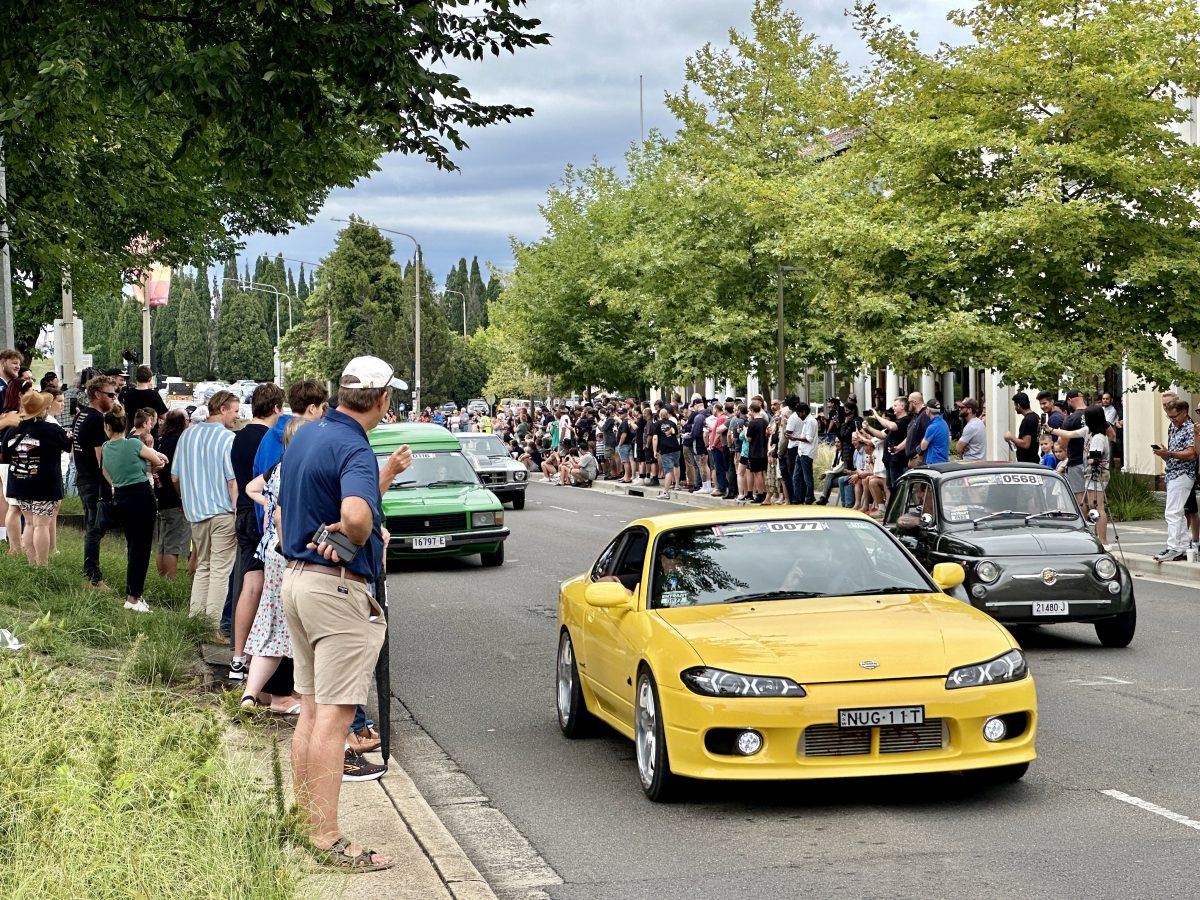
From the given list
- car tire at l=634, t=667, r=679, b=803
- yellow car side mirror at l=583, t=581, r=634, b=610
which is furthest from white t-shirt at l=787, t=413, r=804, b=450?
car tire at l=634, t=667, r=679, b=803

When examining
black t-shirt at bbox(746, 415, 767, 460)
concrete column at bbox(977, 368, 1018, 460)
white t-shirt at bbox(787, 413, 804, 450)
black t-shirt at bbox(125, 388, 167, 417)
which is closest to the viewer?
black t-shirt at bbox(125, 388, 167, 417)

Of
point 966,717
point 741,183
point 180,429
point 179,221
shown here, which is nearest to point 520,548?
point 179,221

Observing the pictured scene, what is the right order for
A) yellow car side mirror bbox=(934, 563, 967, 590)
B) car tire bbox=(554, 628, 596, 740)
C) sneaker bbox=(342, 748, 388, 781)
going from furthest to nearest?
1. car tire bbox=(554, 628, 596, 740)
2. yellow car side mirror bbox=(934, 563, 967, 590)
3. sneaker bbox=(342, 748, 388, 781)

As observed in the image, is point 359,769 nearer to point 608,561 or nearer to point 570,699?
point 570,699

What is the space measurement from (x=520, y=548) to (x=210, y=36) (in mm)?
12635

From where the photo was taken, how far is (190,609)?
13336 mm

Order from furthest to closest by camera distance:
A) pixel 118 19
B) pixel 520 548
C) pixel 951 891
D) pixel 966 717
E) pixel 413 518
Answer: pixel 520 548 → pixel 413 518 → pixel 118 19 → pixel 966 717 → pixel 951 891

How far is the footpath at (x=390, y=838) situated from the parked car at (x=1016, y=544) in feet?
18.8

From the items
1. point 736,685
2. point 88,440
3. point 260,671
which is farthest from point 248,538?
point 88,440

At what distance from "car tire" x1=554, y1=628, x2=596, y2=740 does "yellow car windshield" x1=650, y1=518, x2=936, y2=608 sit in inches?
43.9

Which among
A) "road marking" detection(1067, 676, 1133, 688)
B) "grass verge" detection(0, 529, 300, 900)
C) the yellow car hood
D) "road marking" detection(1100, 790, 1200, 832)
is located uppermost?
the yellow car hood

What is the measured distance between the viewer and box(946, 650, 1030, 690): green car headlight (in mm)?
7266

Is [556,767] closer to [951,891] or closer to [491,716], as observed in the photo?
[491,716]

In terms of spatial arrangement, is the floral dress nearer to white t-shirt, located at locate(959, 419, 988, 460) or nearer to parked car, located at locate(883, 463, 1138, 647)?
parked car, located at locate(883, 463, 1138, 647)
